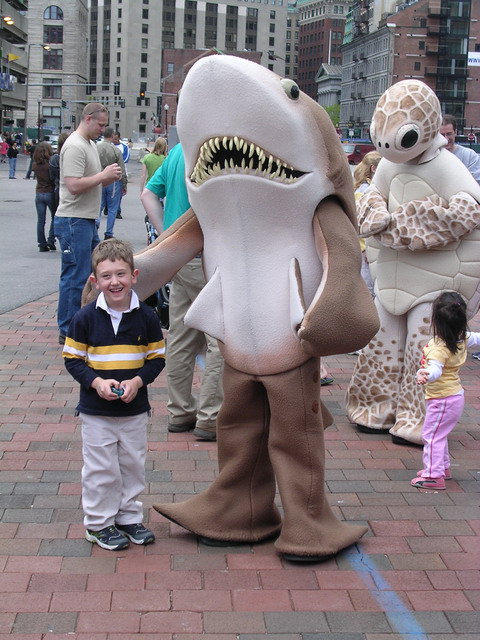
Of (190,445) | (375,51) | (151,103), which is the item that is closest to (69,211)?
(190,445)

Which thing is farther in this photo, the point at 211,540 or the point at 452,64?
the point at 452,64

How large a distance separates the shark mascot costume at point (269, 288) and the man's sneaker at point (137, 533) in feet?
0.43

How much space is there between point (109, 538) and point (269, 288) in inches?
51.7

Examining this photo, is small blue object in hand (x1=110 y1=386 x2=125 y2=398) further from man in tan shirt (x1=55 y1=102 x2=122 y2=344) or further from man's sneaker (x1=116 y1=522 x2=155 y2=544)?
man in tan shirt (x1=55 y1=102 x2=122 y2=344)

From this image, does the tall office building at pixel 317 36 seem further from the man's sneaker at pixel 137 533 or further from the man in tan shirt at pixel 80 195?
the man's sneaker at pixel 137 533

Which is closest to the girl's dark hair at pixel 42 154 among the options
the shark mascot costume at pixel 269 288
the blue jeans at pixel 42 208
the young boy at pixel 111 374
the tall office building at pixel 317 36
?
the blue jeans at pixel 42 208

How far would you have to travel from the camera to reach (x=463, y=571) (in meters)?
3.93

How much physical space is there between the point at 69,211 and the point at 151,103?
142m

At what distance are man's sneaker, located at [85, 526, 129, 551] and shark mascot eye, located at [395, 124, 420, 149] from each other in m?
2.84

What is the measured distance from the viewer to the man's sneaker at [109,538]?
4070mm

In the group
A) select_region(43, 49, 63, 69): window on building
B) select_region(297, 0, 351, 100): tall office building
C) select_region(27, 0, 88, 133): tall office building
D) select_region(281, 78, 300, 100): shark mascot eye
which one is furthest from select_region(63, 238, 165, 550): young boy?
select_region(297, 0, 351, 100): tall office building

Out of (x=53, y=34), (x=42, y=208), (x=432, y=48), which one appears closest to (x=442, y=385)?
(x=42, y=208)

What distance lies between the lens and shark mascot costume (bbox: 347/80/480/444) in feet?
18.0

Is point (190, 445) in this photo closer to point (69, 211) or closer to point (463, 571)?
point (463, 571)
